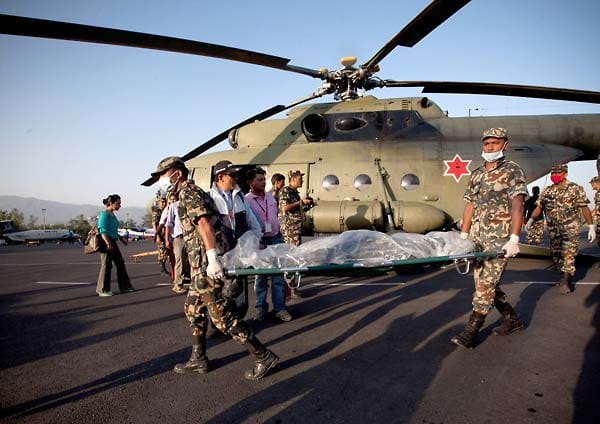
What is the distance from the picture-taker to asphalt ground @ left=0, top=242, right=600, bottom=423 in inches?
96.5

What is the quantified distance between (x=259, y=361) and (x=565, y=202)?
6028 mm

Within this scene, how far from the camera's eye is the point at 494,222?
3648 mm

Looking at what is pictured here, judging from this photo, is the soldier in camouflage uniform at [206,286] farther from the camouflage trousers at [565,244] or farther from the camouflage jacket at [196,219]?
the camouflage trousers at [565,244]

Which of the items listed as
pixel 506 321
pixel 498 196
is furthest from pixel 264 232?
pixel 506 321

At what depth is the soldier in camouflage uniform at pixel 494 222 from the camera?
3496mm

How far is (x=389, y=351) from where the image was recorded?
346 cm

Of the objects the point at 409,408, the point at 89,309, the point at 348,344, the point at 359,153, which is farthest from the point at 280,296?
the point at 359,153

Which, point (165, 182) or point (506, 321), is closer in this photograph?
point (165, 182)

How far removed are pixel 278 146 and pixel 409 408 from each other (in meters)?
7.28

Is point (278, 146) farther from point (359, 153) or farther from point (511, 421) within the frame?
point (511, 421)

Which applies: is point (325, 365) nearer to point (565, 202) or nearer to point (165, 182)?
point (165, 182)

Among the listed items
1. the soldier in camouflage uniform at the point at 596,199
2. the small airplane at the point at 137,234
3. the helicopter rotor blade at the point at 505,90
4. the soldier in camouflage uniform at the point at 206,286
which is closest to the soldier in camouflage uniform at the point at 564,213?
the helicopter rotor blade at the point at 505,90

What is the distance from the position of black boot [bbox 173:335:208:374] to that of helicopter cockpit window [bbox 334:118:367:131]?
21.3ft

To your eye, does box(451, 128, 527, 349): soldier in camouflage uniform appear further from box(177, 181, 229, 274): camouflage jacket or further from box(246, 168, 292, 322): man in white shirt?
box(177, 181, 229, 274): camouflage jacket
